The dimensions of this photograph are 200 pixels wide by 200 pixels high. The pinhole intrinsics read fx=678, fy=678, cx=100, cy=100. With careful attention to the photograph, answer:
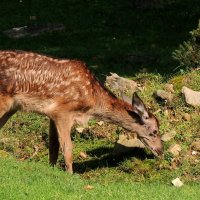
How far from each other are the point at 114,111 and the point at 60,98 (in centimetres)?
104

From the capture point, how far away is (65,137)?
429 inches

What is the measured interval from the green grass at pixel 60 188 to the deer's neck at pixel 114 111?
64.8 inches

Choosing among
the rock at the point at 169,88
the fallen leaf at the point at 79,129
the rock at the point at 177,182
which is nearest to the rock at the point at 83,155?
the fallen leaf at the point at 79,129

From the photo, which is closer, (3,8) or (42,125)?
(42,125)

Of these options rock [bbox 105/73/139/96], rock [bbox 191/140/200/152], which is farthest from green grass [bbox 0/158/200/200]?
rock [bbox 105/73/139/96]

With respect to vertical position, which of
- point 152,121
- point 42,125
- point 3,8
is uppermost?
point 152,121

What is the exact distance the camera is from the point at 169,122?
12.3 m

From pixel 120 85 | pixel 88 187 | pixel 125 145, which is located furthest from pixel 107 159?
pixel 88 187

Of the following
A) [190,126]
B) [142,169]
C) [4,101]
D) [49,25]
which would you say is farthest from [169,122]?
[49,25]

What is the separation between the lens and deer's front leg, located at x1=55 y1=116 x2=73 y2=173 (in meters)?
10.8

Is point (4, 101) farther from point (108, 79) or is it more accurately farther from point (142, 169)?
point (108, 79)

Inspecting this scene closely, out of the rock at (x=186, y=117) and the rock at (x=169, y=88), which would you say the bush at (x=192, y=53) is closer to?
the rock at (x=169, y=88)

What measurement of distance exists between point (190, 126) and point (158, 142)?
3.30 feet

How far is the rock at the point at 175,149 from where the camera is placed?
1137 cm
